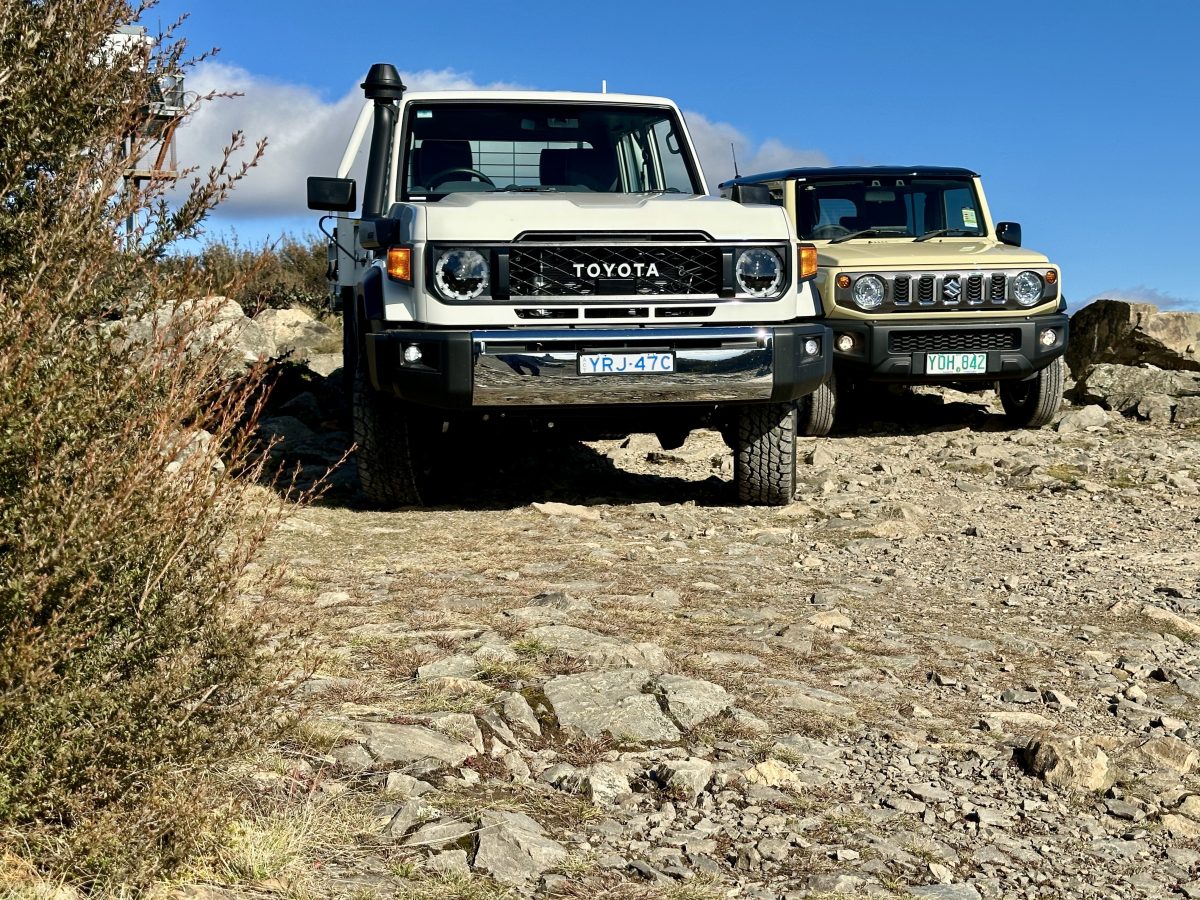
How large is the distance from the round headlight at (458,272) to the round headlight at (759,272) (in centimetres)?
130

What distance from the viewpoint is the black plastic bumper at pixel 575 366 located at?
21.7 feet

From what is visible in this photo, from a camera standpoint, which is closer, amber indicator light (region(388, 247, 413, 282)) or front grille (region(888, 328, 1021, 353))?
amber indicator light (region(388, 247, 413, 282))

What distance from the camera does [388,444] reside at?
742cm

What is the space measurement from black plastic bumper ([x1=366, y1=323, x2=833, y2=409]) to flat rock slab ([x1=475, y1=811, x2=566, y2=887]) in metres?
3.67

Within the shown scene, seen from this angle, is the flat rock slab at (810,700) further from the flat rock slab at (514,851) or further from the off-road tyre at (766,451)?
the off-road tyre at (766,451)

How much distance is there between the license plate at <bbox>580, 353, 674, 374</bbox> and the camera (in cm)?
671

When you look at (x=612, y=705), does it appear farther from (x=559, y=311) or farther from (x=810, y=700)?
(x=559, y=311)

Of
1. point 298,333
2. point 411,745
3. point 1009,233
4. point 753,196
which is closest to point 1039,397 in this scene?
point 1009,233

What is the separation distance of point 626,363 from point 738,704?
9.47 ft

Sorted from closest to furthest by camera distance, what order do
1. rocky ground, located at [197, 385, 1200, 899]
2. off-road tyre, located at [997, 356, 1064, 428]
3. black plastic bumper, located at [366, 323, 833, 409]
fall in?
1. rocky ground, located at [197, 385, 1200, 899]
2. black plastic bumper, located at [366, 323, 833, 409]
3. off-road tyre, located at [997, 356, 1064, 428]

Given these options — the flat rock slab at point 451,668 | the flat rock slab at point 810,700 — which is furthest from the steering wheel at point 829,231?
the flat rock slab at point 451,668

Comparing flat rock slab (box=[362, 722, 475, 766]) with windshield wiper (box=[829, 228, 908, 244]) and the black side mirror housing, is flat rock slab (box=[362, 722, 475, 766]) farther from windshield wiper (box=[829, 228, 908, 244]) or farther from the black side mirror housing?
windshield wiper (box=[829, 228, 908, 244])

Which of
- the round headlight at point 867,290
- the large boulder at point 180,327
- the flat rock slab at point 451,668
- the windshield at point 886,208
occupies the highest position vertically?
the windshield at point 886,208

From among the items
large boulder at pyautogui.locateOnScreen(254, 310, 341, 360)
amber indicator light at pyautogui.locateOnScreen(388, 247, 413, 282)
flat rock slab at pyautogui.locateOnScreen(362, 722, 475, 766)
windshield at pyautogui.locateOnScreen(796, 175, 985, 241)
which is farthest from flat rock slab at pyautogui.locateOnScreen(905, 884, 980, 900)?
large boulder at pyautogui.locateOnScreen(254, 310, 341, 360)
